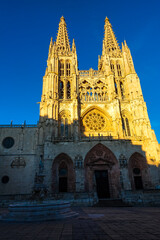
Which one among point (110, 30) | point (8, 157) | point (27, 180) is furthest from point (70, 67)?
point (27, 180)

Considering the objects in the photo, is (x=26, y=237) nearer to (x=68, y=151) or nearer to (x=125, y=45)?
(x=68, y=151)

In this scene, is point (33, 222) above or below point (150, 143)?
below

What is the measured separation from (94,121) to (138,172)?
908 cm

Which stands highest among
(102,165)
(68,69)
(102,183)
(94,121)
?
(68,69)

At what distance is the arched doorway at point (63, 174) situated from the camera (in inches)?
709

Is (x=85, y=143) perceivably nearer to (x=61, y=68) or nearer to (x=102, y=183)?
(x=102, y=183)

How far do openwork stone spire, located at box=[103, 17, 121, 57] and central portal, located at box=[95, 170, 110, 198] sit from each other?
2193 centimetres

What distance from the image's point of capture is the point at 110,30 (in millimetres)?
33844

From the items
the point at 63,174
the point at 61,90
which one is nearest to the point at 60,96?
the point at 61,90

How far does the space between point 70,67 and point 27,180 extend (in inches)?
778

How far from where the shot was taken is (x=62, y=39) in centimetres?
3177

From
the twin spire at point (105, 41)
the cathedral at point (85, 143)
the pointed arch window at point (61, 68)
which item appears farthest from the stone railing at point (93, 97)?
the twin spire at point (105, 41)

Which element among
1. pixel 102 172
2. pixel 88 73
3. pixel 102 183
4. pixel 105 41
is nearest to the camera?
pixel 102 183

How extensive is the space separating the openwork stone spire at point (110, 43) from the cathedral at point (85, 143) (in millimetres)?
6078
